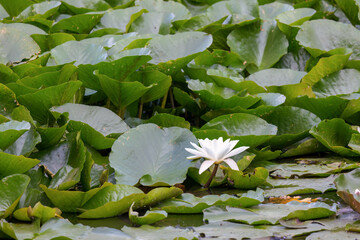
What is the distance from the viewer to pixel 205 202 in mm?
1675

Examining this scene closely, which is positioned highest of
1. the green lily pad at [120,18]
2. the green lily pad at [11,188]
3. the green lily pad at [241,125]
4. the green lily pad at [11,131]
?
the green lily pad at [11,131]

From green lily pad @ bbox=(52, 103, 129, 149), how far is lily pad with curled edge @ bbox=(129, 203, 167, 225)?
0.45 metres

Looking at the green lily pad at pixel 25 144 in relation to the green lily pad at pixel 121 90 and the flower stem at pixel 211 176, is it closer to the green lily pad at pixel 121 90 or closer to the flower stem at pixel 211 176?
the green lily pad at pixel 121 90

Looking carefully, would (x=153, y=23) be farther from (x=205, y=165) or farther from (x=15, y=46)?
(x=205, y=165)

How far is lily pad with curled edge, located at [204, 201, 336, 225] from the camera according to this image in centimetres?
156

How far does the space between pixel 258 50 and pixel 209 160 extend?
49.4 inches

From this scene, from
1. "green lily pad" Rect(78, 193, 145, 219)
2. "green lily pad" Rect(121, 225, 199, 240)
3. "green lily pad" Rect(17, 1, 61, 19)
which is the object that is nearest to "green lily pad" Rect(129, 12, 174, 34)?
"green lily pad" Rect(17, 1, 61, 19)

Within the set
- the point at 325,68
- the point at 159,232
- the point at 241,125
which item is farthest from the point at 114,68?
the point at 325,68

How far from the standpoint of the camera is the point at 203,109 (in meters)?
2.54

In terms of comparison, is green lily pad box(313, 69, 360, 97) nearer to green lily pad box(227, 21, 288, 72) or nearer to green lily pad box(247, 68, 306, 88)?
green lily pad box(247, 68, 306, 88)

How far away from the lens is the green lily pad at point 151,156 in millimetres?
1833

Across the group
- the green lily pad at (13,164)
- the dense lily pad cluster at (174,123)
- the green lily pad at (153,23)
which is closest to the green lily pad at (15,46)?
the dense lily pad cluster at (174,123)

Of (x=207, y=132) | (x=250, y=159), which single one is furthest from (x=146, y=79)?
(x=250, y=159)

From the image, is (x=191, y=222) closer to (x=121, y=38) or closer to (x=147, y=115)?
(x=147, y=115)
